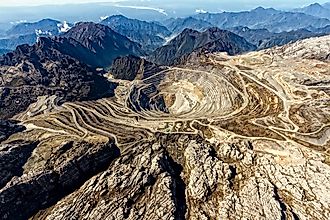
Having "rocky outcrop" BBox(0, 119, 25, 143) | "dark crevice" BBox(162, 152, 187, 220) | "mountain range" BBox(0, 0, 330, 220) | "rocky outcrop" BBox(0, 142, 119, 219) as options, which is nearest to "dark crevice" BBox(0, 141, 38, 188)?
"mountain range" BBox(0, 0, 330, 220)

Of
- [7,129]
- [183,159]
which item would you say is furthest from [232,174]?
[7,129]

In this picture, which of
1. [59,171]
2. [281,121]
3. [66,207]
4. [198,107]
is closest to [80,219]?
[66,207]

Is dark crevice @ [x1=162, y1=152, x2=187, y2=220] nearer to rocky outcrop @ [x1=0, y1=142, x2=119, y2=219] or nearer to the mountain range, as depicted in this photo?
the mountain range

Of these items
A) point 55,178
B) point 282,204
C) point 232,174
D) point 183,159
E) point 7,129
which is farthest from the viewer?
point 7,129

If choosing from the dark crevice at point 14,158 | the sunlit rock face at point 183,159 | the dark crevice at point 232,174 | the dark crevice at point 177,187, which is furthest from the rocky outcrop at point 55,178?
the dark crevice at point 232,174

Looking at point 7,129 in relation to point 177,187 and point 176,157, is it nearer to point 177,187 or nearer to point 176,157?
point 176,157

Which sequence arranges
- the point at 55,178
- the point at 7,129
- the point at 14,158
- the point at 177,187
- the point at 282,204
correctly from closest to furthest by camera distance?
1. the point at 282,204
2. the point at 177,187
3. the point at 55,178
4. the point at 14,158
5. the point at 7,129

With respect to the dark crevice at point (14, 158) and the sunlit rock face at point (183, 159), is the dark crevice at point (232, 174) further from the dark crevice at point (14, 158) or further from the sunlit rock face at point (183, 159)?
the dark crevice at point (14, 158)

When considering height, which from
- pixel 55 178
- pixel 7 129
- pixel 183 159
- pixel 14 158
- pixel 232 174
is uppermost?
pixel 232 174

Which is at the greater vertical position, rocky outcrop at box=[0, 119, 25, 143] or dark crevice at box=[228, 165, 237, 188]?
dark crevice at box=[228, 165, 237, 188]
